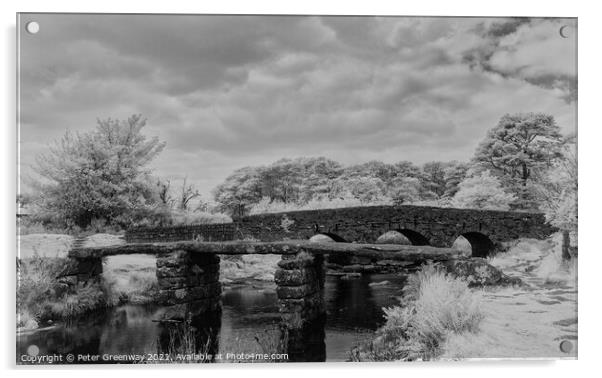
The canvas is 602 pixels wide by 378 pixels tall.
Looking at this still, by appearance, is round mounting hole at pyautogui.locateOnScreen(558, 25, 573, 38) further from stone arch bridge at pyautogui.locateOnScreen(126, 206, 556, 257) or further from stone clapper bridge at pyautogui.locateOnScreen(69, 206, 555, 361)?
stone arch bridge at pyautogui.locateOnScreen(126, 206, 556, 257)

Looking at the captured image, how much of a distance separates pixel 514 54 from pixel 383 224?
3.45 metres

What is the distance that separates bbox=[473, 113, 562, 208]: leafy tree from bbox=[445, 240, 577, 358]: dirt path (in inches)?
51.4

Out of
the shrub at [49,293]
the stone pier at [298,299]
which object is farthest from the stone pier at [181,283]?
the stone pier at [298,299]

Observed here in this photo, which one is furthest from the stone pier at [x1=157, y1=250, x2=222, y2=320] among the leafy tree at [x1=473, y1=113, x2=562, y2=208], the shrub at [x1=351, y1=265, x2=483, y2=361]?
the leafy tree at [x1=473, y1=113, x2=562, y2=208]

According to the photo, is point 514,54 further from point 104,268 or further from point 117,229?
point 104,268

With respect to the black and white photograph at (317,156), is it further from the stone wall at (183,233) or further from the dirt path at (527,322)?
the stone wall at (183,233)

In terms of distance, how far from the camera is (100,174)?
7.42 meters

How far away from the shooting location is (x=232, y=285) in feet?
32.3

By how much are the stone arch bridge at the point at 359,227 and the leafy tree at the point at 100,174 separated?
2.42ft

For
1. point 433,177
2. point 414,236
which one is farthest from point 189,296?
point 433,177

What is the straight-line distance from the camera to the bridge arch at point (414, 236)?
782 cm

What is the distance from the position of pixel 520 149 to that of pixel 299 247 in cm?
377

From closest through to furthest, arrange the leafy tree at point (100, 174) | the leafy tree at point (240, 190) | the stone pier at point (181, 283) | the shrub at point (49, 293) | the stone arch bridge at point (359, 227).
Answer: the shrub at point (49, 293) < the leafy tree at point (100, 174) < the leafy tree at point (240, 190) < the stone arch bridge at point (359, 227) < the stone pier at point (181, 283)

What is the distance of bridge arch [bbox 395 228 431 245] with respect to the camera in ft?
25.7
